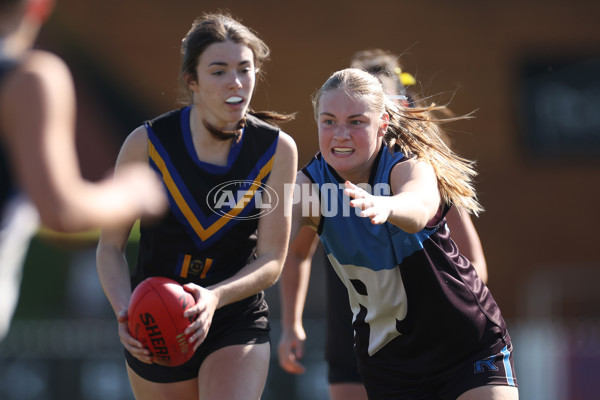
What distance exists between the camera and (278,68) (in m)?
15.1

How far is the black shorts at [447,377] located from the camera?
3955 mm

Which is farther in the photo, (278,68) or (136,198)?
(278,68)

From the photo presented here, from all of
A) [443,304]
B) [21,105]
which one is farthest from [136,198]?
[443,304]

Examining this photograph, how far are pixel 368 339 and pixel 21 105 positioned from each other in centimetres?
206

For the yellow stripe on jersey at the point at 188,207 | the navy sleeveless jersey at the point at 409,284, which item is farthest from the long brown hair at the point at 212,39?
the navy sleeveless jersey at the point at 409,284

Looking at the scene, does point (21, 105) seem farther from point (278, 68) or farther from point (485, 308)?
point (278, 68)

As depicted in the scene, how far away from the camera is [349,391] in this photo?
16.8 ft

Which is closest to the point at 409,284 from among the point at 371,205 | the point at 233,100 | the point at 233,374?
the point at 371,205

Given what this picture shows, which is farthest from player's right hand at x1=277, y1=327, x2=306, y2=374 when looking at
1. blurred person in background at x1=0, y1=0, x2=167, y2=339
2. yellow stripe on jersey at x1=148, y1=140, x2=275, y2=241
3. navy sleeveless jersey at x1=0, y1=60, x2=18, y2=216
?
navy sleeveless jersey at x1=0, y1=60, x2=18, y2=216

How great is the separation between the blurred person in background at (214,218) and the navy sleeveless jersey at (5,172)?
1177 mm

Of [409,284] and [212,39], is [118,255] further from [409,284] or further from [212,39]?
[409,284]

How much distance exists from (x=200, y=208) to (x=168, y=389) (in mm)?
854

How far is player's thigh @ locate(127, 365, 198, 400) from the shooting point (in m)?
4.20

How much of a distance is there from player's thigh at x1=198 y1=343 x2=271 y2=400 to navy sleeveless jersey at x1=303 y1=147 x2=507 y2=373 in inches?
21.1
